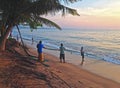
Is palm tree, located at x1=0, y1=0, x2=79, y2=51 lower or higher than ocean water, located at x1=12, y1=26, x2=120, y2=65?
higher

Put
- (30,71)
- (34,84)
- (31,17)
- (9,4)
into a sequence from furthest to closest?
(31,17) → (9,4) → (30,71) → (34,84)

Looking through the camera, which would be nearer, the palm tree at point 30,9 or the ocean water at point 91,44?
the palm tree at point 30,9

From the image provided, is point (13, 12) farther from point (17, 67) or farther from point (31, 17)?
point (17, 67)

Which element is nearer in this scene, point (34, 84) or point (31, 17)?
point (34, 84)

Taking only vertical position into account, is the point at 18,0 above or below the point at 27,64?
above

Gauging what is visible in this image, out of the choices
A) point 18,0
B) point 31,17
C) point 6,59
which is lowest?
point 6,59

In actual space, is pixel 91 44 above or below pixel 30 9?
below

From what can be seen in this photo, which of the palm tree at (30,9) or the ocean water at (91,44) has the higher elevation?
the palm tree at (30,9)

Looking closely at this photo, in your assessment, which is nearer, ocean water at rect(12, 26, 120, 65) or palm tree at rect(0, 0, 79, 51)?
palm tree at rect(0, 0, 79, 51)

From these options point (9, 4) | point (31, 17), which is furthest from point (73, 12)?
point (9, 4)

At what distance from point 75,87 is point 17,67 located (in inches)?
114

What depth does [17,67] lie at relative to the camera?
11.2 meters

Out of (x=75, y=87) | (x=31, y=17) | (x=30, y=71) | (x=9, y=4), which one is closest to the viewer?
(x=75, y=87)

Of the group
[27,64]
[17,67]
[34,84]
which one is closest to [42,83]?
[34,84]
